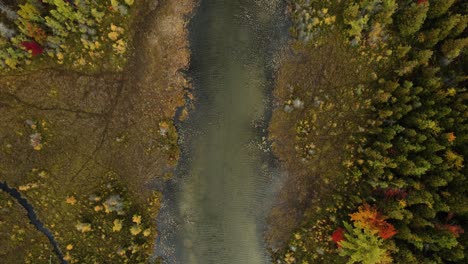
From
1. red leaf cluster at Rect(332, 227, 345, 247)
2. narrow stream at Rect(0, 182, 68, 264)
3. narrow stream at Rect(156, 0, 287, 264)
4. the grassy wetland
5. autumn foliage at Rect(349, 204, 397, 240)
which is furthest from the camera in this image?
narrow stream at Rect(156, 0, 287, 264)

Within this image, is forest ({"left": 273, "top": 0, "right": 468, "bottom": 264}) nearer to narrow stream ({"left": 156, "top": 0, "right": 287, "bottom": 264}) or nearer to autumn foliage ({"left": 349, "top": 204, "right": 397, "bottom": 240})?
autumn foliage ({"left": 349, "top": 204, "right": 397, "bottom": 240})

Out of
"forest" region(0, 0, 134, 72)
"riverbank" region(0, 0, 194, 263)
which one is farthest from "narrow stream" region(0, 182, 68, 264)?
"forest" region(0, 0, 134, 72)

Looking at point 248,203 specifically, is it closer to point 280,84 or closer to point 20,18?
point 280,84

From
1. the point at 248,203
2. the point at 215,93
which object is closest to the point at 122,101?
the point at 215,93

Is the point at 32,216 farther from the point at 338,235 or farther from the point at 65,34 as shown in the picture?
the point at 338,235

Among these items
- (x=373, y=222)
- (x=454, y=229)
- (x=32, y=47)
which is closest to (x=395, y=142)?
(x=373, y=222)
